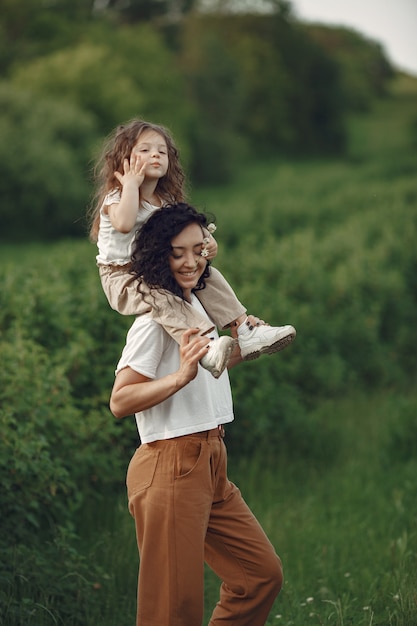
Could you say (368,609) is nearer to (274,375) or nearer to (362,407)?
(274,375)

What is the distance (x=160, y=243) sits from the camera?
140 inches

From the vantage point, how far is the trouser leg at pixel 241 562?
11.9 feet

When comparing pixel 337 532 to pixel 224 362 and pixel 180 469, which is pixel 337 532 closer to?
pixel 180 469

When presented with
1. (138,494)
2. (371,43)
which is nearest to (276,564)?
(138,494)

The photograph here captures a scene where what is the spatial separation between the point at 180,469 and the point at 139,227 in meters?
0.89

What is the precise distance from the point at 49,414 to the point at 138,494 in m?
2.04

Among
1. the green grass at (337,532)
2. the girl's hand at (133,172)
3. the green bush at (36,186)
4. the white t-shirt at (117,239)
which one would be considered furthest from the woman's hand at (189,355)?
the green bush at (36,186)

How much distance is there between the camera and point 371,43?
96875 millimetres

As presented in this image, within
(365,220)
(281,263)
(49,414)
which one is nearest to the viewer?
(49,414)

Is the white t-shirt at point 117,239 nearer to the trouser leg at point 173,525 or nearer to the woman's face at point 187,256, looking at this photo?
the woman's face at point 187,256

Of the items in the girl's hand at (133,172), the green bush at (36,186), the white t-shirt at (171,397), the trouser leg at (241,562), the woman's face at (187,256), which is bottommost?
the trouser leg at (241,562)

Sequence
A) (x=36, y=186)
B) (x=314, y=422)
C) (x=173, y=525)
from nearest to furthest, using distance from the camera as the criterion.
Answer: (x=173, y=525), (x=314, y=422), (x=36, y=186)

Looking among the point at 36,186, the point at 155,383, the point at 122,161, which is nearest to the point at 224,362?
the point at 155,383

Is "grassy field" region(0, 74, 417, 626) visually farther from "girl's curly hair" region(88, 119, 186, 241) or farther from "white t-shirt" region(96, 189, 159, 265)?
"white t-shirt" region(96, 189, 159, 265)
